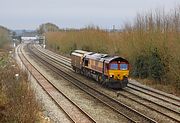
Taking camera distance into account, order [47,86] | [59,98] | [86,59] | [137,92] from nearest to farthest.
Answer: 1. [59,98]
2. [137,92]
3. [47,86]
4. [86,59]

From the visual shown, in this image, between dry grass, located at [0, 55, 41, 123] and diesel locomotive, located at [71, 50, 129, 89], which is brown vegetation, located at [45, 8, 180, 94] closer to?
diesel locomotive, located at [71, 50, 129, 89]

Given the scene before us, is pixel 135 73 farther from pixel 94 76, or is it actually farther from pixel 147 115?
pixel 147 115

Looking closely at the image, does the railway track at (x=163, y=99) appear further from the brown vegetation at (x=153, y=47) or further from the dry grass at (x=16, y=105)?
the dry grass at (x=16, y=105)

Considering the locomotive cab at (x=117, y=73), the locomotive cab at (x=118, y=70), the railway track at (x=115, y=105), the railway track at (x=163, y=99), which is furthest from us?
the locomotive cab at (x=118, y=70)

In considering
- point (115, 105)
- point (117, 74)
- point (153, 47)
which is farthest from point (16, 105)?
point (153, 47)

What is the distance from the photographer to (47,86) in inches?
1256

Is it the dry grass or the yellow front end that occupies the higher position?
the dry grass

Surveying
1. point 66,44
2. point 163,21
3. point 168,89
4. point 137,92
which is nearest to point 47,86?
point 137,92

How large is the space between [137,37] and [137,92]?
11508 millimetres

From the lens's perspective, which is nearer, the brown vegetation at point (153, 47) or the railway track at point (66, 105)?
the railway track at point (66, 105)

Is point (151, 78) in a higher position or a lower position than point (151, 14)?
lower

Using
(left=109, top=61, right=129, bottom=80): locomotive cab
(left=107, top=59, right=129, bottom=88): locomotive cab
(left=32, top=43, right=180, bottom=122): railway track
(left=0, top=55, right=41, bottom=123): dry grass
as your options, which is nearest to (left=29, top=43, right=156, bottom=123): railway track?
(left=32, top=43, right=180, bottom=122): railway track

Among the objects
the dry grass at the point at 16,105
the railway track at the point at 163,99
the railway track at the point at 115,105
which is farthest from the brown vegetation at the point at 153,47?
the dry grass at the point at 16,105

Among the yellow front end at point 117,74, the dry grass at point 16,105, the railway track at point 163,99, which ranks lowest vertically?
the railway track at point 163,99
